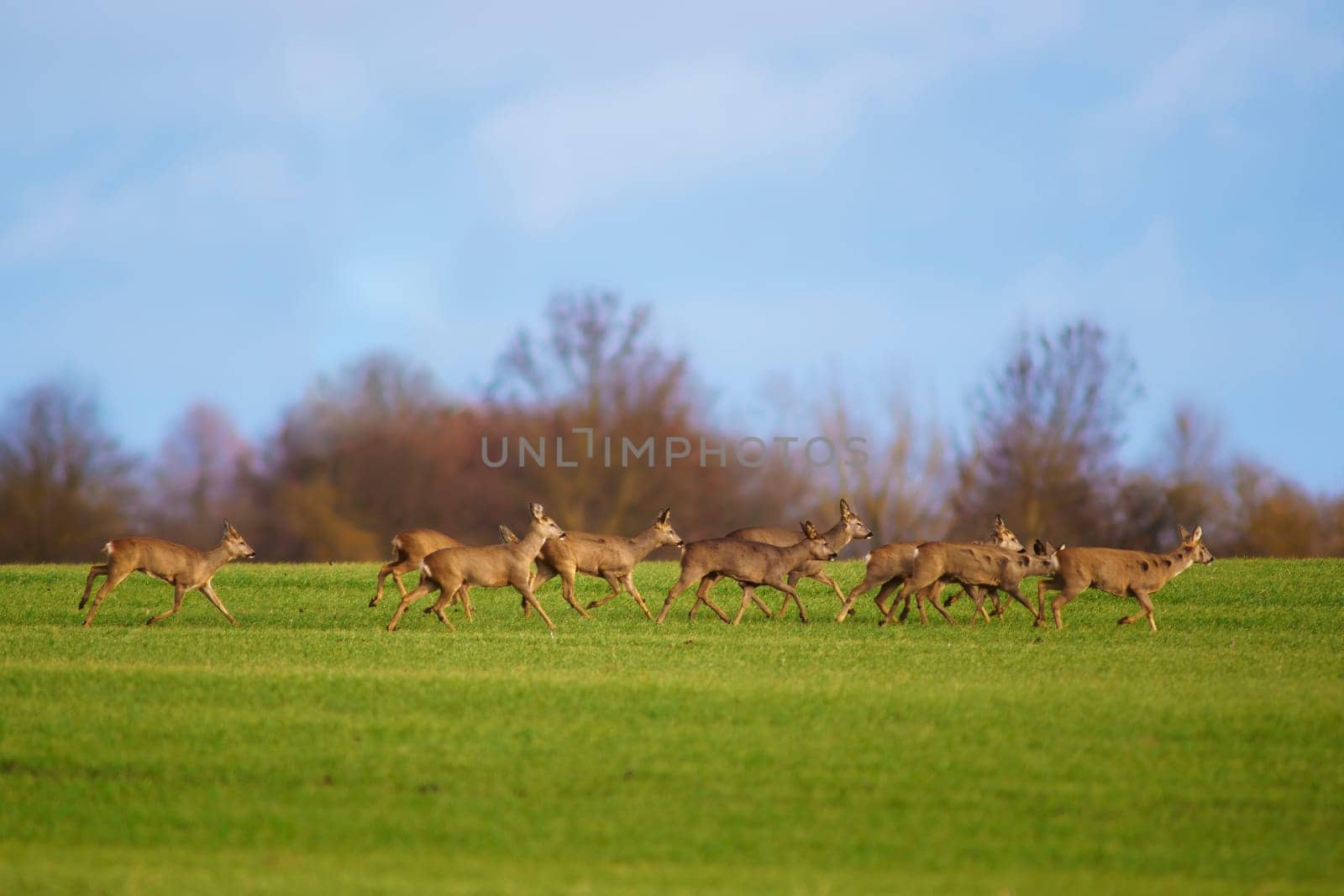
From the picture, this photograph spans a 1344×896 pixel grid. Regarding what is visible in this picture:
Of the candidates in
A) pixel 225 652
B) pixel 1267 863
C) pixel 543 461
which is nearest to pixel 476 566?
pixel 225 652

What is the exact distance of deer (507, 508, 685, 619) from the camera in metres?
22.2

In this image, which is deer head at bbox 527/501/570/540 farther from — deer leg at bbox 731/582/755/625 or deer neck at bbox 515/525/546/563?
deer leg at bbox 731/582/755/625

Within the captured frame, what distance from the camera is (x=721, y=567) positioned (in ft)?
→ 71.4

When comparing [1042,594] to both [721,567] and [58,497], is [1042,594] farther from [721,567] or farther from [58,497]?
[58,497]

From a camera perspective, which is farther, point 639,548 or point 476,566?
point 639,548

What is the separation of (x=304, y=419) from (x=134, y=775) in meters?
24.7

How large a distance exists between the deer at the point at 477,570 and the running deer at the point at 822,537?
2.85m

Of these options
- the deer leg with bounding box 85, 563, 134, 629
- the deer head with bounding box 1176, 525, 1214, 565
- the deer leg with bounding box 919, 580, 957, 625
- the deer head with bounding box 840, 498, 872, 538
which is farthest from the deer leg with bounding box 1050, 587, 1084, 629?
the deer leg with bounding box 85, 563, 134, 629

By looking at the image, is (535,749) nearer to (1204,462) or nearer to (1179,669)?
(1179,669)

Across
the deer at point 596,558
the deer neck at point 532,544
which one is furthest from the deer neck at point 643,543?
the deer neck at point 532,544

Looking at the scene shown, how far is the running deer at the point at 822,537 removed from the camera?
23266mm

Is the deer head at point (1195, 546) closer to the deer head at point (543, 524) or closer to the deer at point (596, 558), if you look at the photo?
the deer at point (596, 558)

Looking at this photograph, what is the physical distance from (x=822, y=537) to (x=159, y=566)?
9736 mm

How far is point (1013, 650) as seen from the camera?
1795 cm
